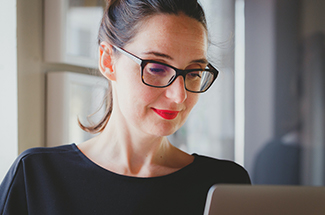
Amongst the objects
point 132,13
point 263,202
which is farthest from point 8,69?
point 263,202

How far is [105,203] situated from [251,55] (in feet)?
3.08

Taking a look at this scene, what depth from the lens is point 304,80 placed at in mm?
1359

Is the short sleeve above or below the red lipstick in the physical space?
below

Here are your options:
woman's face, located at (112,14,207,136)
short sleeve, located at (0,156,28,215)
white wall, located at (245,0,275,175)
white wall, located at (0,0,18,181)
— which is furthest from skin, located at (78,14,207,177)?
white wall, located at (245,0,275,175)

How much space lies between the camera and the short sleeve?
0.81 m

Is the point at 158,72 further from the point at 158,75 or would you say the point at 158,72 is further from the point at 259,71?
the point at 259,71

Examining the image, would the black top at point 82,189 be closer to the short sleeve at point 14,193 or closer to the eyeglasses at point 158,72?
the short sleeve at point 14,193

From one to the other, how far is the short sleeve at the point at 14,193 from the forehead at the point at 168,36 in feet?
1.70

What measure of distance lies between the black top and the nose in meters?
0.26

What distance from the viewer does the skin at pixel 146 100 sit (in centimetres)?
81

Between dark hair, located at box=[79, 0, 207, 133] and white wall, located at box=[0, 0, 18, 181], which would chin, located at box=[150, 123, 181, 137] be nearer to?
dark hair, located at box=[79, 0, 207, 133]

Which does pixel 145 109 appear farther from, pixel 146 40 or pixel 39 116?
pixel 39 116

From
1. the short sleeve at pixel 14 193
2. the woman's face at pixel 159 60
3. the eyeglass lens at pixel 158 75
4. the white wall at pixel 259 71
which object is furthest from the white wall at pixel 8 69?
the white wall at pixel 259 71

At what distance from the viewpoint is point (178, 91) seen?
80 centimetres
